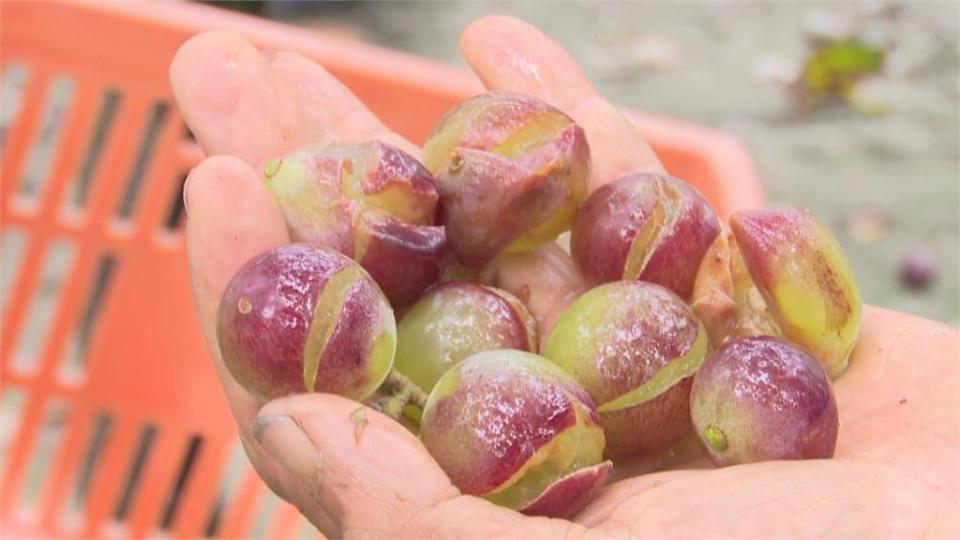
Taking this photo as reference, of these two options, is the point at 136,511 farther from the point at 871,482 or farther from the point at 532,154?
the point at 871,482

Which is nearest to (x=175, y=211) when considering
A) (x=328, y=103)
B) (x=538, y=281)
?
(x=328, y=103)

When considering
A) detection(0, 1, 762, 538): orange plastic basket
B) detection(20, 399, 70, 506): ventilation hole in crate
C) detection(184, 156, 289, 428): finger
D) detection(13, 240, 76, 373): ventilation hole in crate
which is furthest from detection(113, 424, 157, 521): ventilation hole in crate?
detection(184, 156, 289, 428): finger

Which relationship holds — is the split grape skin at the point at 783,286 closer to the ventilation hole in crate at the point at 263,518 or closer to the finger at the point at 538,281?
the finger at the point at 538,281

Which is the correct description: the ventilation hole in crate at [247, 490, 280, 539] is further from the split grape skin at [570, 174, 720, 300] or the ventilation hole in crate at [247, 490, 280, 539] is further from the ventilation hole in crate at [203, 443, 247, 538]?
the split grape skin at [570, 174, 720, 300]

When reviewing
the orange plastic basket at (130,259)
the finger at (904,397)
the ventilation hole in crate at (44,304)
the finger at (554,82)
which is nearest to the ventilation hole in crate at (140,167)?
the orange plastic basket at (130,259)

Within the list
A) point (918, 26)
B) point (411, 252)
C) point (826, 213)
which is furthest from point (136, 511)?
point (918, 26)

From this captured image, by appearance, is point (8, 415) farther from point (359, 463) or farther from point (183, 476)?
point (359, 463)

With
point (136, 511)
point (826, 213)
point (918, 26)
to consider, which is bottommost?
point (136, 511)
